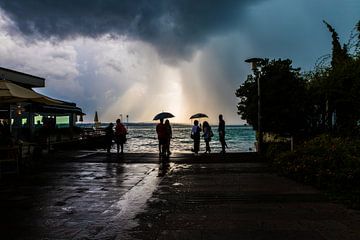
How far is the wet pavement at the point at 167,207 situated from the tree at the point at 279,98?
5.90m

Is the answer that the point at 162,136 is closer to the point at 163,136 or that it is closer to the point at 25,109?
the point at 163,136

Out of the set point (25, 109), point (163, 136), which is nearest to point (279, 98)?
point (163, 136)

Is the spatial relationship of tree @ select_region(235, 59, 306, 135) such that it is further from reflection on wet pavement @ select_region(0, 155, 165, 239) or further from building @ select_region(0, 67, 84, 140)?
building @ select_region(0, 67, 84, 140)

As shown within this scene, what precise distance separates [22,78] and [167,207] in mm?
24047

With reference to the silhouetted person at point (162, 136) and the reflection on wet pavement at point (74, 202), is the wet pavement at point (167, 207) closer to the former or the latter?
the reflection on wet pavement at point (74, 202)

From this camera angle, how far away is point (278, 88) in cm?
1797

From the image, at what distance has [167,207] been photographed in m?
7.01

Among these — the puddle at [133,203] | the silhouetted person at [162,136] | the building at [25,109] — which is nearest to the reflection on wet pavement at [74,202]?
the puddle at [133,203]

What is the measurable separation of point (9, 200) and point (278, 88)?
44.2ft

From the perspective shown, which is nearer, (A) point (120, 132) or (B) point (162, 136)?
(B) point (162, 136)

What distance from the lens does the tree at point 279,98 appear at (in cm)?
1698

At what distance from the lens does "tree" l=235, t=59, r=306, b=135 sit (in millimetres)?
16984

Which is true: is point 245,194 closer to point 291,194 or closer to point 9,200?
point 291,194

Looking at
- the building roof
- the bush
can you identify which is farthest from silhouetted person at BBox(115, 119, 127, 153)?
the building roof
